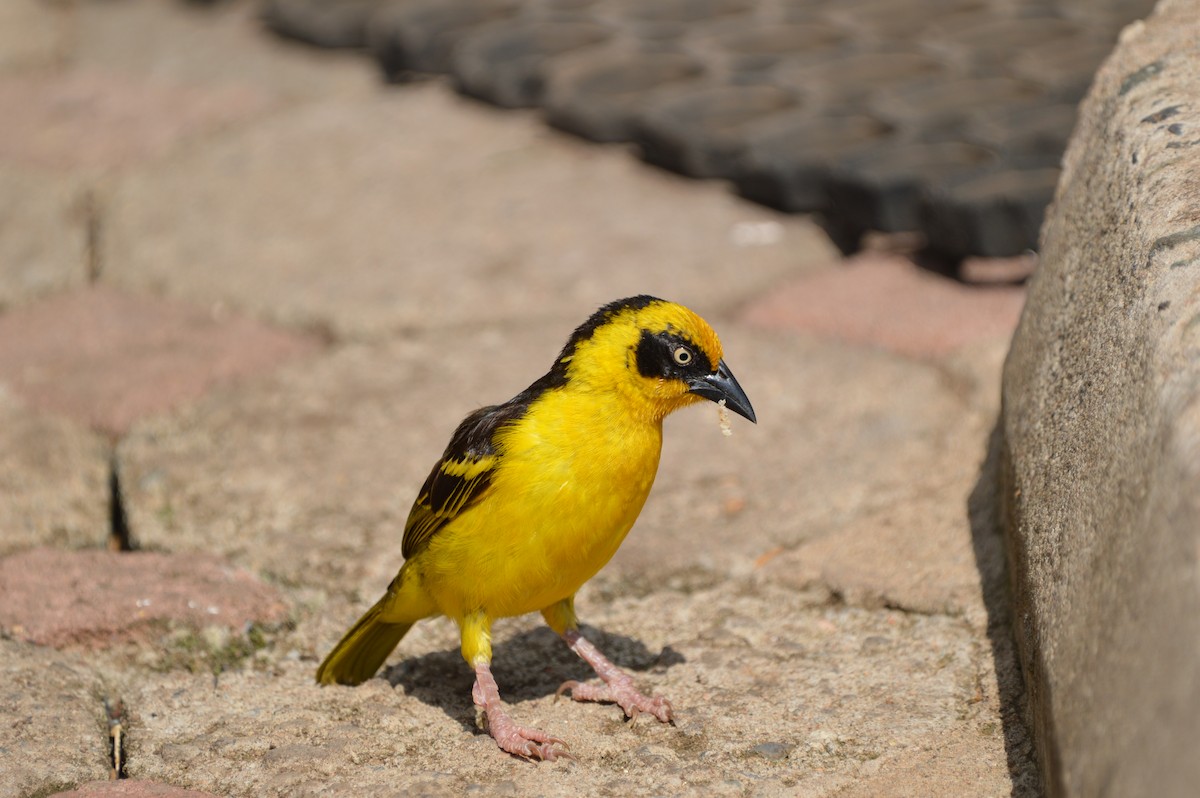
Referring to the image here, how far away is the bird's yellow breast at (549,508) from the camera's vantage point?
2965 millimetres

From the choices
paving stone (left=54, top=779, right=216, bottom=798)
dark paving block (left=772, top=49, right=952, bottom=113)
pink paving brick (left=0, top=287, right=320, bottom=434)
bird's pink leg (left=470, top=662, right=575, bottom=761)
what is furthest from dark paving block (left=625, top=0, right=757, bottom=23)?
paving stone (left=54, top=779, right=216, bottom=798)

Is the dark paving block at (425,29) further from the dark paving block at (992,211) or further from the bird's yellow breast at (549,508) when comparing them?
the bird's yellow breast at (549,508)

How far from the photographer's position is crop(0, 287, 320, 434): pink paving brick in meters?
4.58

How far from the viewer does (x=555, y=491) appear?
9.71ft

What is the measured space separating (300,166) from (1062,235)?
3954mm

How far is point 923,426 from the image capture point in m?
4.34

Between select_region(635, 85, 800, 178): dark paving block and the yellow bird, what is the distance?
293 centimetres

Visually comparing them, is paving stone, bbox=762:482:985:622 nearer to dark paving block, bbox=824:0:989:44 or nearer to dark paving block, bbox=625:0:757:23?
dark paving block, bbox=824:0:989:44

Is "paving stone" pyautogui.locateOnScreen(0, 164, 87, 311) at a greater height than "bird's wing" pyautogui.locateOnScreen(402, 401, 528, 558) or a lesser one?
lesser

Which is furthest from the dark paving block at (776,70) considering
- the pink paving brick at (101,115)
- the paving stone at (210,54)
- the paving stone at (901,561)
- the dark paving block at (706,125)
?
the paving stone at (901,561)

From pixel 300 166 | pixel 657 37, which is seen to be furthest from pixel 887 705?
pixel 657 37

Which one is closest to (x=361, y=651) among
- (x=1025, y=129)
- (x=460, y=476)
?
(x=460, y=476)

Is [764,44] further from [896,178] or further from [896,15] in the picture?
[896,178]

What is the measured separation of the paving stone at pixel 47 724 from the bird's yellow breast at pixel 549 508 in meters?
0.75
